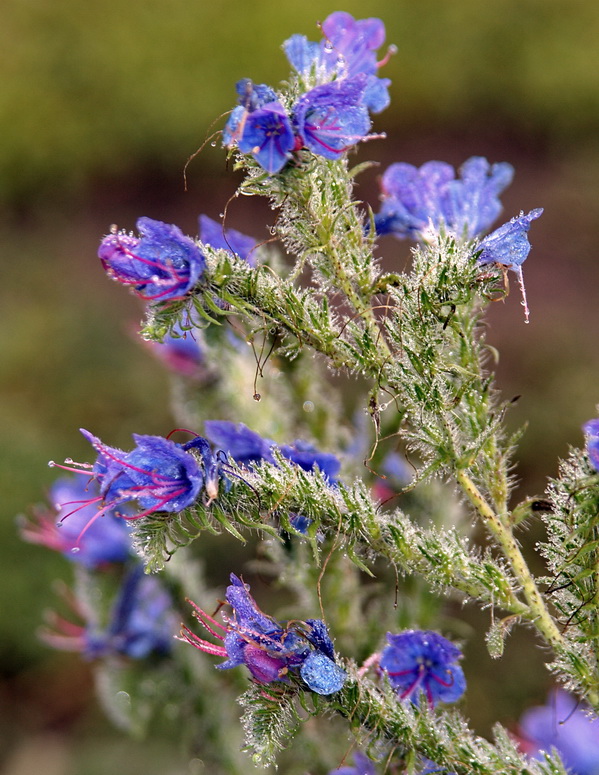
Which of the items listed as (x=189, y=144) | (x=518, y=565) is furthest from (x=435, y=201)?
(x=189, y=144)

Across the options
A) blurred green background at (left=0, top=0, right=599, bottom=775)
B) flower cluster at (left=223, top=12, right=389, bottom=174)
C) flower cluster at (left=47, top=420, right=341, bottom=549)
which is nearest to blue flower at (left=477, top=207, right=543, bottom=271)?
flower cluster at (left=223, top=12, right=389, bottom=174)

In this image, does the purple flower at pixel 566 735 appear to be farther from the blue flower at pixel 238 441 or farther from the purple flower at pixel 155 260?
the purple flower at pixel 155 260

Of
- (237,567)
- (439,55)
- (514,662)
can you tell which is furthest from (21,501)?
(439,55)

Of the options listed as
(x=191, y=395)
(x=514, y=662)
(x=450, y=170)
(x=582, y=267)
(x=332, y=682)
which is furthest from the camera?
(x=582, y=267)

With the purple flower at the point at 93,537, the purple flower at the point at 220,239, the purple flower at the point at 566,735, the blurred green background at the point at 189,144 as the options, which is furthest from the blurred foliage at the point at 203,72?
the purple flower at the point at 566,735

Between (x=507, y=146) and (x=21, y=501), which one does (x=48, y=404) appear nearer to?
(x=21, y=501)

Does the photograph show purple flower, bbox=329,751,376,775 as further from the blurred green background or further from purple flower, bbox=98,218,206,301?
the blurred green background

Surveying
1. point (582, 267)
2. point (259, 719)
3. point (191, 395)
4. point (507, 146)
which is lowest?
point (259, 719)
